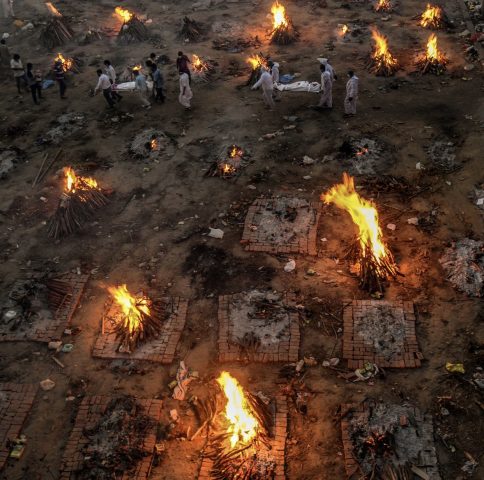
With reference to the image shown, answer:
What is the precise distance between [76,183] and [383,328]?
26.7 ft

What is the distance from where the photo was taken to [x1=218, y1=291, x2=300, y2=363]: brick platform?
325 inches

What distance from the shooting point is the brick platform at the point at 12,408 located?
25.1 ft

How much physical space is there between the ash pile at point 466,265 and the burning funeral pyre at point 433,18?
38.6 ft

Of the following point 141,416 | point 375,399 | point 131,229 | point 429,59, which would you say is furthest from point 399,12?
point 141,416

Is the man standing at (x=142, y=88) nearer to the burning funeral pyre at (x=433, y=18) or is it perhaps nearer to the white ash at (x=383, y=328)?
the white ash at (x=383, y=328)

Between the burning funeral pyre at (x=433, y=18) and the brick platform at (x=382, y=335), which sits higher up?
the burning funeral pyre at (x=433, y=18)

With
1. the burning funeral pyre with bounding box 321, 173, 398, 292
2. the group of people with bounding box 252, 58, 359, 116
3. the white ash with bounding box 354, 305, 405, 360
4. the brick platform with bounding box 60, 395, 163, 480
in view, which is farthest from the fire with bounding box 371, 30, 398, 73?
the brick platform with bounding box 60, 395, 163, 480

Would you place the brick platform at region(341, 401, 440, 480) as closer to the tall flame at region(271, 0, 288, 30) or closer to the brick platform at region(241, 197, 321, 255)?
the brick platform at region(241, 197, 321, 255)

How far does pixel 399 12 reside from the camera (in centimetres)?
1938

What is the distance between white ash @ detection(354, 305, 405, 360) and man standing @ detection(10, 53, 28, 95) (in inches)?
584

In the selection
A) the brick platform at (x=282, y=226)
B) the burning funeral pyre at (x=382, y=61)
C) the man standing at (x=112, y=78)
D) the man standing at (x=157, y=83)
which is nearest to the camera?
the brick platform at (x=282, y=226)

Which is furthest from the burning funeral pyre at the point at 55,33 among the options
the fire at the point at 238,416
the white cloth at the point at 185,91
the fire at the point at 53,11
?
the fire at the point at 238,416

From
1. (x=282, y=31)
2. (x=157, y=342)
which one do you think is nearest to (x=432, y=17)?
(x=282, y=31)

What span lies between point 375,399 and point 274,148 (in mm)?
7734
